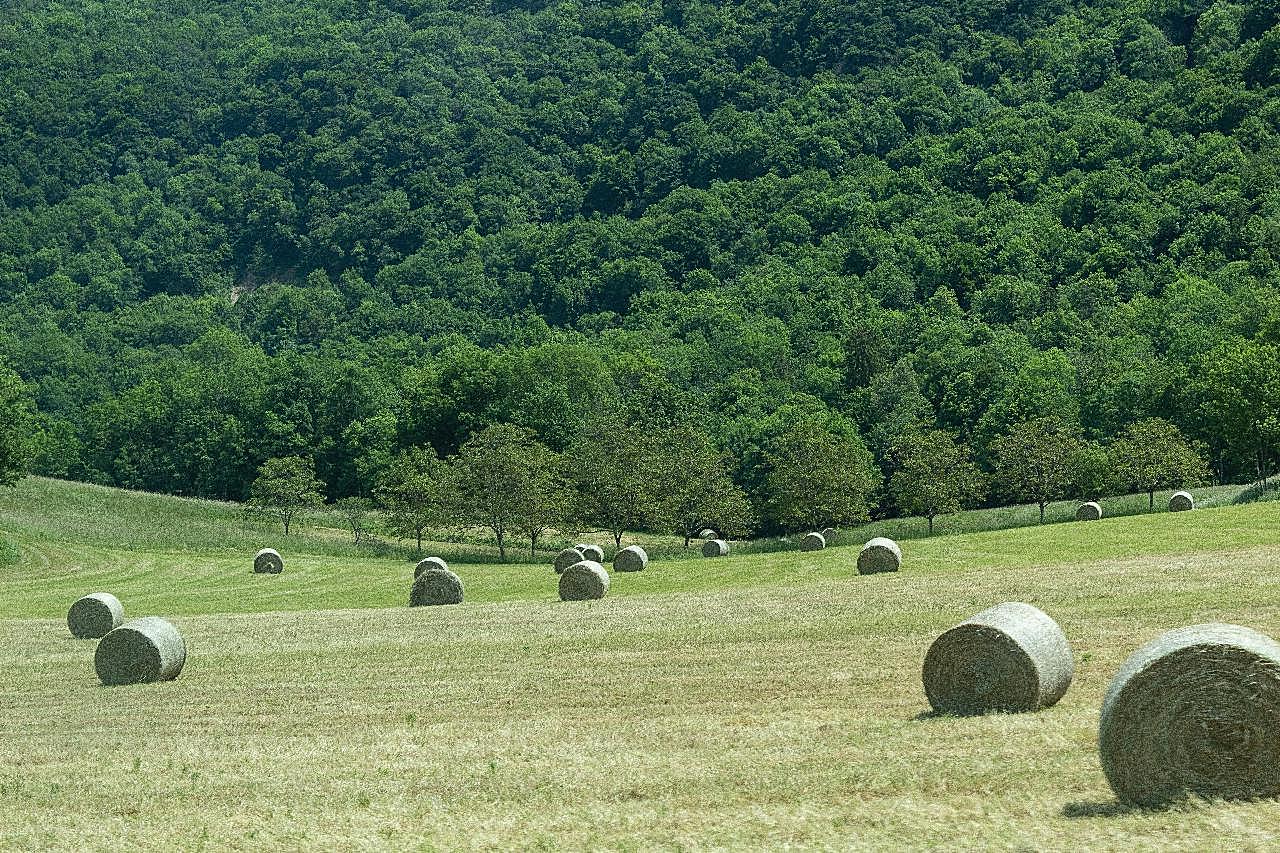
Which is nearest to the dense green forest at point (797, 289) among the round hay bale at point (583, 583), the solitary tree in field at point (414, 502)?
the solitary tree in field at point (414, 502)

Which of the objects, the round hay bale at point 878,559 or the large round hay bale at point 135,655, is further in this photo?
the round hay bale at point 878,559

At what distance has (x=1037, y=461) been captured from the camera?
3334 inches

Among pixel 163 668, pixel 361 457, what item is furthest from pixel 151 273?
pixel 163 668

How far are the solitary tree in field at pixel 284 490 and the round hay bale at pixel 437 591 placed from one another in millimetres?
44631

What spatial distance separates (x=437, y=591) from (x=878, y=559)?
40.6ft

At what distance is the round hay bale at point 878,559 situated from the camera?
139ft

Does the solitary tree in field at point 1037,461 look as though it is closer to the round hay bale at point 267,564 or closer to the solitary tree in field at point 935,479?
the solitary tree in field at point 935,479

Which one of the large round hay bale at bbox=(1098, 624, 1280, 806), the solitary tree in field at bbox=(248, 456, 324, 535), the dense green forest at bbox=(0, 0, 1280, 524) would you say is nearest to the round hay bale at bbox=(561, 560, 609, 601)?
the large round hay bale at bbox=(1098, 624, 1280, 806)

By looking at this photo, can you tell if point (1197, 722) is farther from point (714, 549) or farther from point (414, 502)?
point (414, 502)

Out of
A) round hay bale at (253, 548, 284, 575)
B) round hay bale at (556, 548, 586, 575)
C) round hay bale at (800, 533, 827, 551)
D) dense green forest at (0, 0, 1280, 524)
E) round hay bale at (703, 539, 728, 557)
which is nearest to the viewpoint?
round hay bale at (556, 548, 586, 575)

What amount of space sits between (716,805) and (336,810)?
394 centimetres

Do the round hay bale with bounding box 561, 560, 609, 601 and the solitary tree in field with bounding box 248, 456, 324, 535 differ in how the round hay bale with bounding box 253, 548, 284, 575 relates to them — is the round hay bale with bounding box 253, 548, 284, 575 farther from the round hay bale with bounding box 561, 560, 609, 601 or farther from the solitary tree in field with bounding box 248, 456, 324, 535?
the solitary tree in field with bounding box 248, 456, 324, 535

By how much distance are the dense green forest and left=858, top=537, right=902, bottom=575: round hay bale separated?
35399 mm

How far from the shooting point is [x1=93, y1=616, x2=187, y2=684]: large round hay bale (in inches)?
1050
